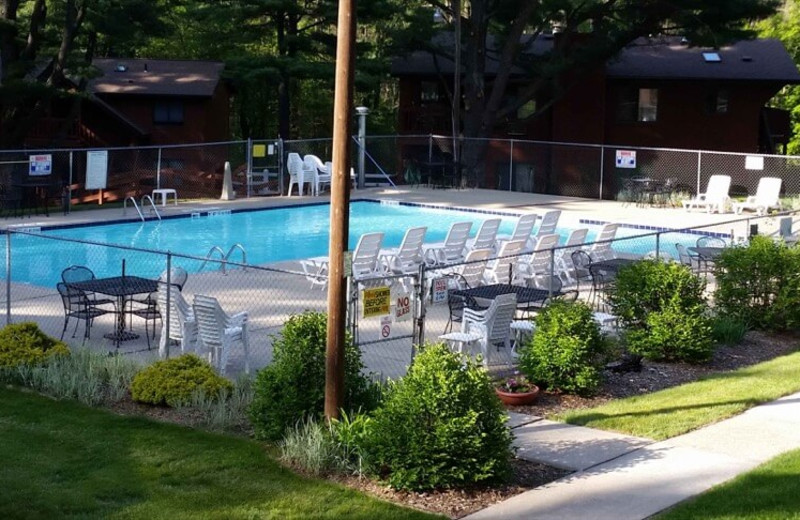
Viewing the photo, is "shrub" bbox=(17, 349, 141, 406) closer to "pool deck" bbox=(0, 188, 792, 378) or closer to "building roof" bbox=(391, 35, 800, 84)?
"pool deck" bbox=(0, 188, 792, 378)

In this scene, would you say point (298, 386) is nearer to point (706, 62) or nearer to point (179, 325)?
point (179, 325)

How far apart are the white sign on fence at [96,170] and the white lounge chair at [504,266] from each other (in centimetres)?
1326

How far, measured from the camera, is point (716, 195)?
33062 mm

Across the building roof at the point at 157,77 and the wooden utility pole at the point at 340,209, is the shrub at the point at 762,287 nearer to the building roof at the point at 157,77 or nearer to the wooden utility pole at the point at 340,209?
the wooden utility pole at the point at 340,209

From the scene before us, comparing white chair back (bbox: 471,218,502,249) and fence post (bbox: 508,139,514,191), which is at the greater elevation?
fence post (bbox: 508,139,514,191)

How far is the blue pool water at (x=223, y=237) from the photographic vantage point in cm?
2402

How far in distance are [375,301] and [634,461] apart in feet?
9.50

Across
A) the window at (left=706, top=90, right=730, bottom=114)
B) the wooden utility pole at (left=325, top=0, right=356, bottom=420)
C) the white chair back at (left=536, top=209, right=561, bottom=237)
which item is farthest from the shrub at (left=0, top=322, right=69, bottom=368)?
the window at (left=706, top=90, right=730, bottom=114)

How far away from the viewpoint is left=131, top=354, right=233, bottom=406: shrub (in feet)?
38.8

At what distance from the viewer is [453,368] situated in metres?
9.76

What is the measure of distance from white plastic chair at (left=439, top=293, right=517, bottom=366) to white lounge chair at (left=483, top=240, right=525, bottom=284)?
3732mm

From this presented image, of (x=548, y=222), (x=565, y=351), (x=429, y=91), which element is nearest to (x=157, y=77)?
(x=429, y=91)

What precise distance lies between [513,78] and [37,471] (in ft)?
119

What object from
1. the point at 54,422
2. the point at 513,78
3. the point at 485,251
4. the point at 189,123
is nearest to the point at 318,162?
the point at 189,123
